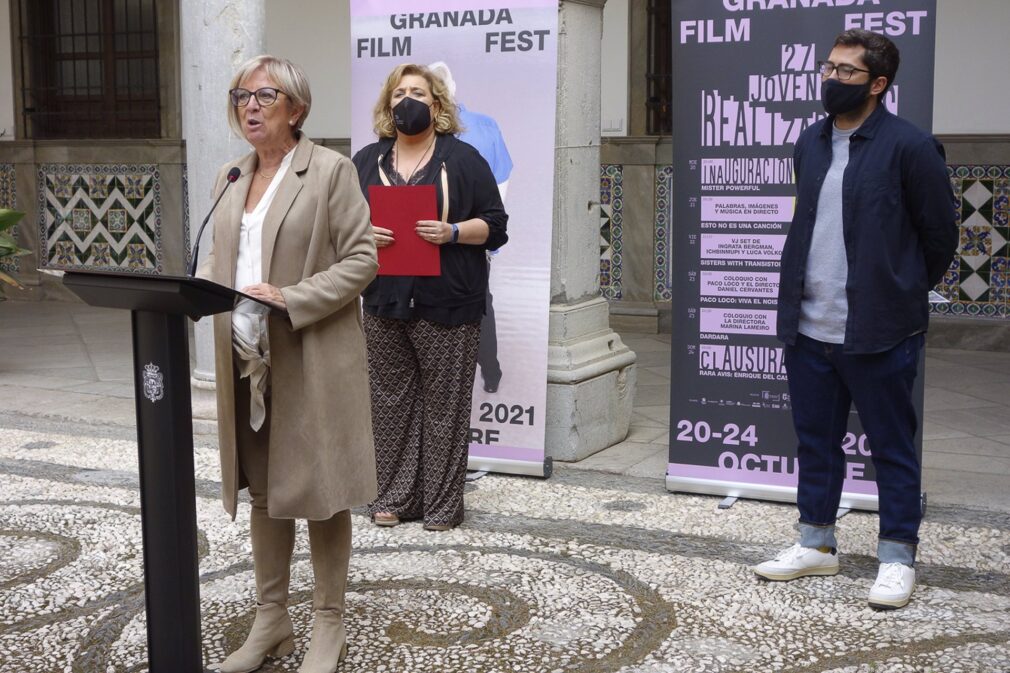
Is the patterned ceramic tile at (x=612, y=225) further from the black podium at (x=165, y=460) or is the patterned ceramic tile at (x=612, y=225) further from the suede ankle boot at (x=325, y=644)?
the black podium at (x=165, y=460)

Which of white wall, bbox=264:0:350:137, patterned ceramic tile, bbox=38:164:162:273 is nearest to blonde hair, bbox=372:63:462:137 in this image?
white wall, bbox=264:0:350:137

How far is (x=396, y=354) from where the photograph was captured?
192 inches

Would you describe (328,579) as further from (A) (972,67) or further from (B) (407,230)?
(A) (972,67)

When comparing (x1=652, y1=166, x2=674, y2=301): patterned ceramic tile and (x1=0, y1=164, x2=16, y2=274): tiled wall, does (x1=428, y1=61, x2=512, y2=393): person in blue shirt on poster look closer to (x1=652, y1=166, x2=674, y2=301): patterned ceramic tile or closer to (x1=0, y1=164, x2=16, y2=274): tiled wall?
(x1=652, y1=166, x2=674, y2=301): patterned ceramic tile

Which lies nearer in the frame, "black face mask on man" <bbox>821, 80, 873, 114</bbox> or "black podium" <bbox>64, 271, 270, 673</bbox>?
"black podium" <bbox>64, 271, 270, 673</bbox>

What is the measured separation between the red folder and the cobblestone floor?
0.96 m

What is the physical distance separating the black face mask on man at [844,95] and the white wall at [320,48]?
7025 millimetres

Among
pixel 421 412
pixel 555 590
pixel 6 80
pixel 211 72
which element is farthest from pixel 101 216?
pixel 555 590

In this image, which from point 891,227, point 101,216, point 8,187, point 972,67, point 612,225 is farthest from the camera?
point 8,187

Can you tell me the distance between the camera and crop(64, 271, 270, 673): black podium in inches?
114

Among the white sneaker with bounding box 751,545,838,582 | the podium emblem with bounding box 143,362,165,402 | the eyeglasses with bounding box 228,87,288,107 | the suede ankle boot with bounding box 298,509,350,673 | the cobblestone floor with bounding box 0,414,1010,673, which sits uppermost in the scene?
the eyeglasses with bounding box 228,87,288,107

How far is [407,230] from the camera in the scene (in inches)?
187

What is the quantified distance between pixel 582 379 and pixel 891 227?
6.76 feet

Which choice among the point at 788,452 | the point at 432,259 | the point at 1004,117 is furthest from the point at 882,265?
the point at 1004,117
